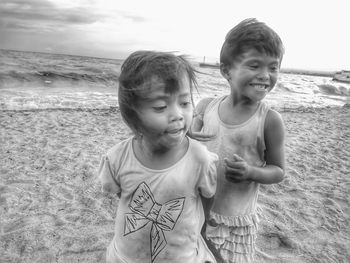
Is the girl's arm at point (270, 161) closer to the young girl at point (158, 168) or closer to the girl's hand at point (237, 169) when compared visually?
the girl's hand at point (237, 169)

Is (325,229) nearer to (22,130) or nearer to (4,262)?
(4,262)

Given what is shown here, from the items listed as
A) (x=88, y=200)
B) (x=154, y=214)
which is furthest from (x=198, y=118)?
(x=88, y=200)

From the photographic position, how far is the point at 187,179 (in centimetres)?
121

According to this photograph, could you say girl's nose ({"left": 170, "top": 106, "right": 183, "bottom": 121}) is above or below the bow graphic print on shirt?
above

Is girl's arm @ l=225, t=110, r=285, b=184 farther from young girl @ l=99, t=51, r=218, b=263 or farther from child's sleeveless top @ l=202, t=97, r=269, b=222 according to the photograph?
young girl @ l=99, t=51, r=218, b=263

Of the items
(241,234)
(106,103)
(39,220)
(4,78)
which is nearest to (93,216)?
(39,220)

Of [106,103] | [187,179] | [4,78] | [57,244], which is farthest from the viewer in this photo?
[4,78]

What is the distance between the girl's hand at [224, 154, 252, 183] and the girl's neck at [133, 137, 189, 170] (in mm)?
266

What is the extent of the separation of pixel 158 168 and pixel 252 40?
0.75 meters

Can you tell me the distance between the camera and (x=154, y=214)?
123 cm

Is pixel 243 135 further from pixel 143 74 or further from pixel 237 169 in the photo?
pixel 143 74

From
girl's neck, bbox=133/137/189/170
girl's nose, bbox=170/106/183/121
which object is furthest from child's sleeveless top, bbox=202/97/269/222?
girl's nose, bbox=170/106/183/121

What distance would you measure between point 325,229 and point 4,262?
10.8ft

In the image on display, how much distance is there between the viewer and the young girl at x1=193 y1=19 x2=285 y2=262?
143 cm
